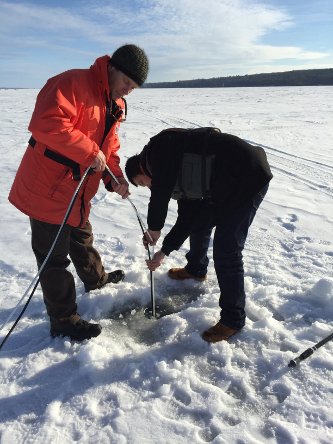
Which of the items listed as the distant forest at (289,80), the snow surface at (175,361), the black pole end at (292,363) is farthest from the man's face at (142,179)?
the distant forest at (289,80)

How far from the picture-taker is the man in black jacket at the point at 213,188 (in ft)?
7.66

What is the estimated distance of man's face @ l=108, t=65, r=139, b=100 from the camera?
7.65 feet

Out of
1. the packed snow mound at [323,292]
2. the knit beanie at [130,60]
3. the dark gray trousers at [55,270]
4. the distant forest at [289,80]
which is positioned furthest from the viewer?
the distant forest at [289,80]

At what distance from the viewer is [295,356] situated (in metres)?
2.45

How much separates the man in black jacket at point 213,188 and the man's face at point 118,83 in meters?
0.38

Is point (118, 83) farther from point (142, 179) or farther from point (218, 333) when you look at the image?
point (218, 333)

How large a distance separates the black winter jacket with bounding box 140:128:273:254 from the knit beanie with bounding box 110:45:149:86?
411 mm

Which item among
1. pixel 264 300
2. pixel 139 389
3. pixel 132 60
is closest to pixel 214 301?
pixel 264 300

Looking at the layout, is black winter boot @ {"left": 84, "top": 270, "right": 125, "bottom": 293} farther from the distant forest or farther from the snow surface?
the distant forest

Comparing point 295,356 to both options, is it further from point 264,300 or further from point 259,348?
point 264,300

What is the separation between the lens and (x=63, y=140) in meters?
2.11

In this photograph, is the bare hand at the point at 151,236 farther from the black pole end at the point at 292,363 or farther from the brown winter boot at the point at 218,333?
the black pole end at the point at 292,363

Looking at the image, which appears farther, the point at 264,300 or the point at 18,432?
the point at 264,300

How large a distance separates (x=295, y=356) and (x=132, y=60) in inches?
85.1
